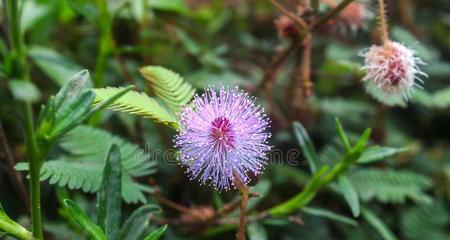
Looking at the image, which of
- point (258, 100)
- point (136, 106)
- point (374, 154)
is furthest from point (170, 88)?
point (258, 100)

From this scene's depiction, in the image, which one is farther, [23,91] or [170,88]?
[170,88]

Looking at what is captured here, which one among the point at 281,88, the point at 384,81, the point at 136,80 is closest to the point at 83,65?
the point at 136,80

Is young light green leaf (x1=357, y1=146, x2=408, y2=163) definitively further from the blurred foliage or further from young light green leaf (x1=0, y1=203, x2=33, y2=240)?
young light green leaf (x1=0, y1=203, x2=33, y2=240)

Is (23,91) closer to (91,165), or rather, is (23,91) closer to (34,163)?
(34,163)

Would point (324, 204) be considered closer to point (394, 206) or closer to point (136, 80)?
point (394, 206)

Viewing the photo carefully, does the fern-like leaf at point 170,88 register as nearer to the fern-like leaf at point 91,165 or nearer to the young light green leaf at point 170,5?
the fern-like leaf at point 91,165

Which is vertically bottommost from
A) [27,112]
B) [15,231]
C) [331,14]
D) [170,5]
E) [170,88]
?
[15,231]

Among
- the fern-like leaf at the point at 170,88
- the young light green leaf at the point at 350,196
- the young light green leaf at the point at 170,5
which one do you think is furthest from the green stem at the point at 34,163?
the young light green leaf at the point at 170,5
